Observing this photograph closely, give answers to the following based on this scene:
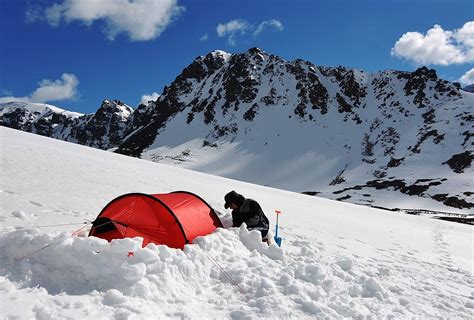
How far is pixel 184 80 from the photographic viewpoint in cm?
18950

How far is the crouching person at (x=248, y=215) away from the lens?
860 cm

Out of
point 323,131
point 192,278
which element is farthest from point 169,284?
point 323,131

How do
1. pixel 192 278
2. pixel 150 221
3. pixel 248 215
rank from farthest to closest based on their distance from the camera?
pixel 248 215
pixel 150 221
pixel 192 278

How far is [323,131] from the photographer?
137m

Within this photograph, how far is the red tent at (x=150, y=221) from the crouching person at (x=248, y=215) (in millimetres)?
1114

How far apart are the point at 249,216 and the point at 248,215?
1.4 inches

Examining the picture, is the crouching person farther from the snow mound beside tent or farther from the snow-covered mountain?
the snow-covered mountain

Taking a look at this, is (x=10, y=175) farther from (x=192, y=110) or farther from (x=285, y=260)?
(x=192, y=110)

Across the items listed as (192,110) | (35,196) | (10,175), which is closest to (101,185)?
(10,175)

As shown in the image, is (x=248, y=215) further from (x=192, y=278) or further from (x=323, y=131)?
(x=323, y=131)

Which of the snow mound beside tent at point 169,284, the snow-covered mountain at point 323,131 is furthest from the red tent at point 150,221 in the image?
the snow-covered mountain at point 323,131

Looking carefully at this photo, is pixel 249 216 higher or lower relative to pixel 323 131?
lower

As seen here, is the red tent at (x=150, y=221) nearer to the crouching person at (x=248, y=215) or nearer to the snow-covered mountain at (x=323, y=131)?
the crouching person at (x=248, y=215)

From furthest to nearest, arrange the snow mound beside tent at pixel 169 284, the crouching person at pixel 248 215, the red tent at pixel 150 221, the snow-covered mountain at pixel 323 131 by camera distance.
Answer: the snow-covered mountain at pixel 323 131 < the crouching person at pixel 248 215 < the red tent at pixel 150 221 < the snow mound beside tent at pixel 169 284
